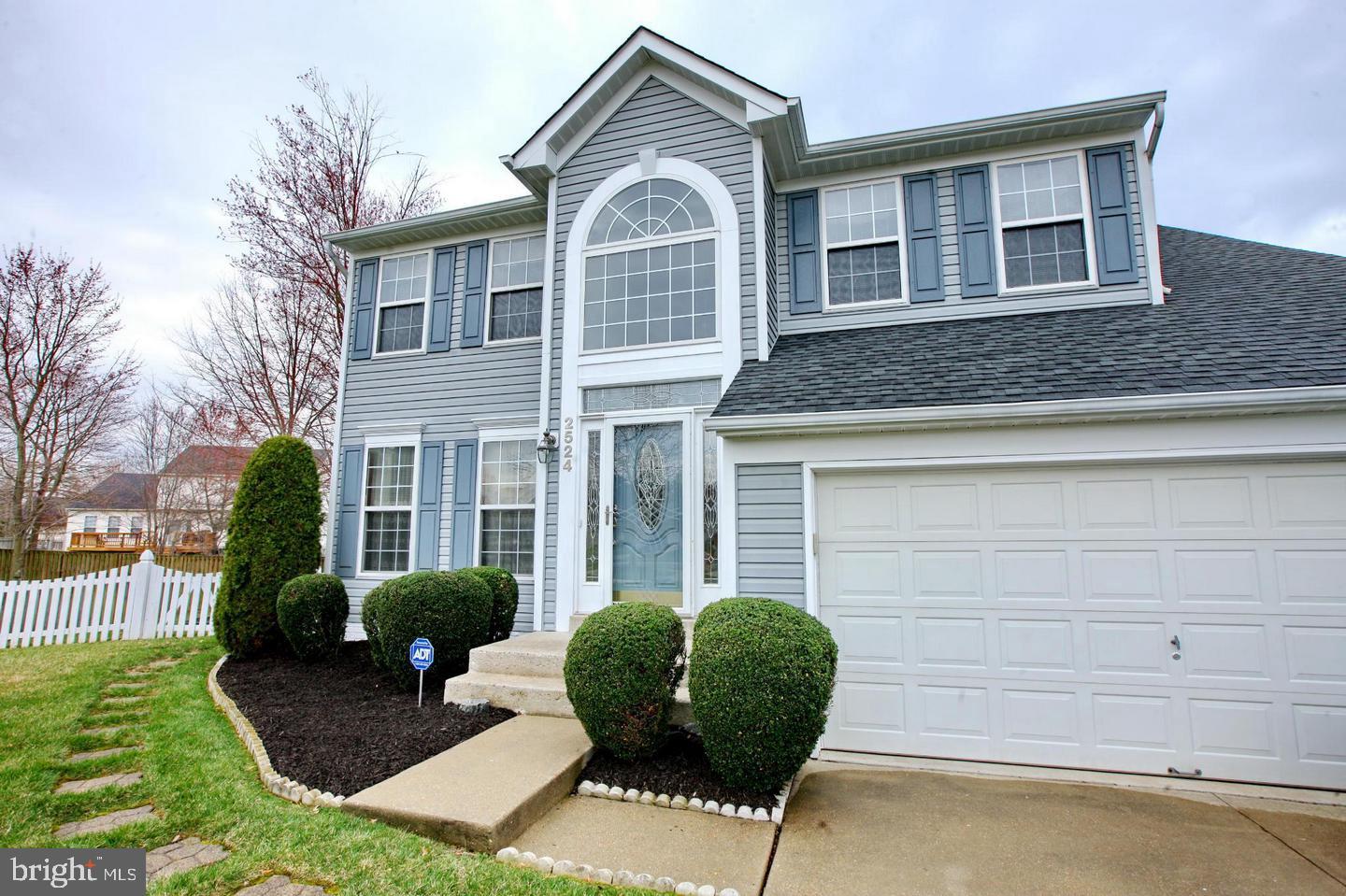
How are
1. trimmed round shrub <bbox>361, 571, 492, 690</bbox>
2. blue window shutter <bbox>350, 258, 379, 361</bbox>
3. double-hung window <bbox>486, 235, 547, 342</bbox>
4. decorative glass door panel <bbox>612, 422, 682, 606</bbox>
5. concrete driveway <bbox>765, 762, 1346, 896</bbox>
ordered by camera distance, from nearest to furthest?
1. concrete driveway <bbox>765, 762, 1346, 896</bbox>
2. trimmed round shrub <bbox>361, 571, 492, 690</bbox>
3. decorative glass door panel <bbox>612, 422, 682, 606</bbox>
4. double-hung window <bbox>486, 235, 547, 342</bbox>
5. blue window shutter <bbox>350, 258, 379, 361</bbox>

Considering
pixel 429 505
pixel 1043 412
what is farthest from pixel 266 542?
pixel 1043 412

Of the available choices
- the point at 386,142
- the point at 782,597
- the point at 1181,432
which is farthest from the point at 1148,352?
the point at 386,142

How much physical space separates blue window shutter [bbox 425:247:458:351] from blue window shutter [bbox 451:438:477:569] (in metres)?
1.54

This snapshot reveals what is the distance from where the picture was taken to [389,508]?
903cm

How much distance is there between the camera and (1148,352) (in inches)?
205

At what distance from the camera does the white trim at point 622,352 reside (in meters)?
6.71

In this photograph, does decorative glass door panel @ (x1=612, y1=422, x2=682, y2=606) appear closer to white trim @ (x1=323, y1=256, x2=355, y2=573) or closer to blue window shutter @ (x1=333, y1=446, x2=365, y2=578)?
blue window shutter @ (x1=333, y1=446, x2=365, y2=578)

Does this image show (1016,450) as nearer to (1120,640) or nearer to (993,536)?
(993,536)

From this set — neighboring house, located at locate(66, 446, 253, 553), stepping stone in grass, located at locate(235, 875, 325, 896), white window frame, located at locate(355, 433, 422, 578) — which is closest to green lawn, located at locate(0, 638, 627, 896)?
stepping stone in grass, located at locate(235, 875, 325, 896)

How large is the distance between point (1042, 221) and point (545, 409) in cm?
589

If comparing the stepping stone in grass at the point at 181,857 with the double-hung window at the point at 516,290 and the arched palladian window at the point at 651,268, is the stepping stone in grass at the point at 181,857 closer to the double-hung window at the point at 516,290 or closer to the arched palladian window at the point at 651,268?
the arched palladian window at the point at 651,268

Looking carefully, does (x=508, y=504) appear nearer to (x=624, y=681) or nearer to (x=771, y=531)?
(x=771, y=531)

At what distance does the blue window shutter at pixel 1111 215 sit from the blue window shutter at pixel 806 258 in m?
2.88

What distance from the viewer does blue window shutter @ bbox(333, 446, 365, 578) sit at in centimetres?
904
